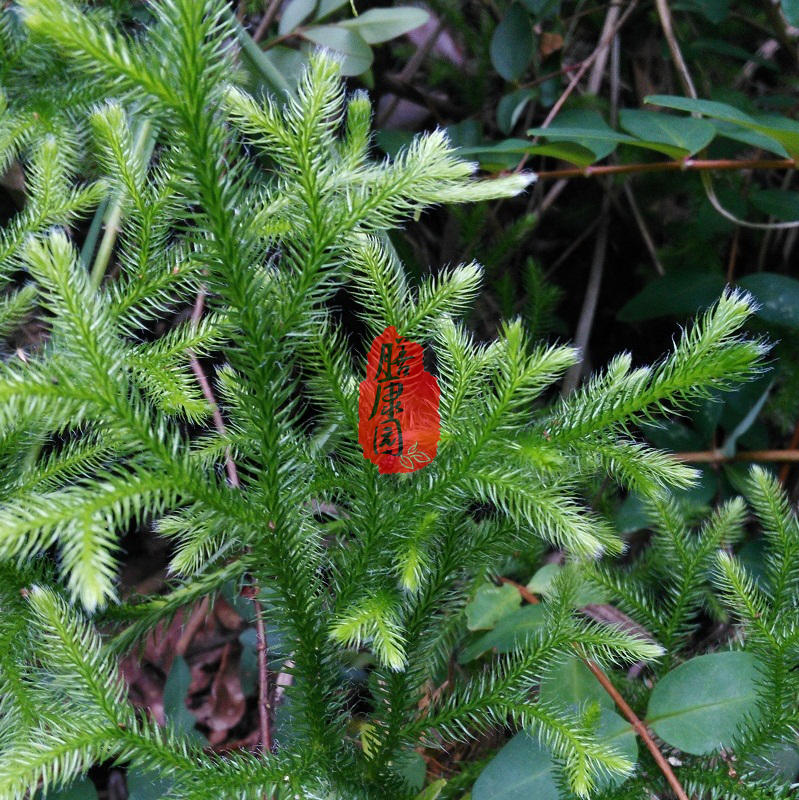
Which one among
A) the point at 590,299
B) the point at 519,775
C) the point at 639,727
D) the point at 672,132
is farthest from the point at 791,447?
the point at 519,775

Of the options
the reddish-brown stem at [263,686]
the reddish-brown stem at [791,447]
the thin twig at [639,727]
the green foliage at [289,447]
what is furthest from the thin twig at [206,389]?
the reddish-brown stem at [791,447]

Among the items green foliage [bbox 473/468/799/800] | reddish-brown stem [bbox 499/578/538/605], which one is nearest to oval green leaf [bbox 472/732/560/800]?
green foliage [bbox 473/468/799/800]

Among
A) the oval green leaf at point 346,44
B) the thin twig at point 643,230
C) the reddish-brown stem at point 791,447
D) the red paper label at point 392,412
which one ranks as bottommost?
the reddish-brown stem at point 791,447

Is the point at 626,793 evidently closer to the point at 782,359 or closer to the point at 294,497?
the point at 294,497

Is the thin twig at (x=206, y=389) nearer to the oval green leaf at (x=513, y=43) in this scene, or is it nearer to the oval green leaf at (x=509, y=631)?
the oval green leaf at (x=509, y=631)

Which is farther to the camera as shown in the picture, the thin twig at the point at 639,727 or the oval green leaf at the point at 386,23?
the oval green leaf at the point at 386,23

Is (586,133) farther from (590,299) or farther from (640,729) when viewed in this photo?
(640,729)

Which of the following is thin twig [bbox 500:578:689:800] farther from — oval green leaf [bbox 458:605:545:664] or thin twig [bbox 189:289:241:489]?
thin twig [bbox 189:289:241:489]
